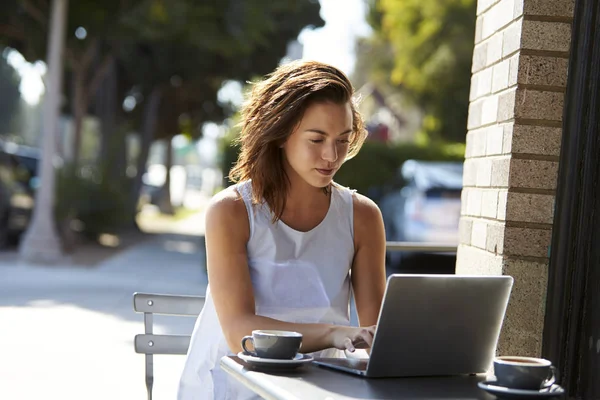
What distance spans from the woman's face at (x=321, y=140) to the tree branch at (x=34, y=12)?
1482 cm

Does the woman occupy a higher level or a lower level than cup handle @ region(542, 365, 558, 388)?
higher

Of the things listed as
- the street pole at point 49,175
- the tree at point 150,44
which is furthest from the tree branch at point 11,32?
the street pole at point 49,175

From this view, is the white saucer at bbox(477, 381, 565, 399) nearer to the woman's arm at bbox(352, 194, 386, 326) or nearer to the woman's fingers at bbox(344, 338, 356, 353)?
the woman's fingers at bbox(344, 338, 356, 353)

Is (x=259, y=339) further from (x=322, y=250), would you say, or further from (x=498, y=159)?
(x=498, y=159)

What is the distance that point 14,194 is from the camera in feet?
50.8

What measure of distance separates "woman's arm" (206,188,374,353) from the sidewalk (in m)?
3.64

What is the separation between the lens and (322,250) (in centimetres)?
312

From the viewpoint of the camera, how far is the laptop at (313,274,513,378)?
2.31 m

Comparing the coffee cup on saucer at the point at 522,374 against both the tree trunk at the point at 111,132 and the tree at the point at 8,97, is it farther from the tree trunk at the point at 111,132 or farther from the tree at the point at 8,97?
the tree at the point at 8,97

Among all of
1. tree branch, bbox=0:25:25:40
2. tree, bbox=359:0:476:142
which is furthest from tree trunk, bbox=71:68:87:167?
tree, bbox=359:0:476:142

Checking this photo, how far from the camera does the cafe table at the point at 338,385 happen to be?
89.0 inches

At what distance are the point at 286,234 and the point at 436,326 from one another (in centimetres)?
80

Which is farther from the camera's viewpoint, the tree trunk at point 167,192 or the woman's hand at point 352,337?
the tree trunk at point 167,192

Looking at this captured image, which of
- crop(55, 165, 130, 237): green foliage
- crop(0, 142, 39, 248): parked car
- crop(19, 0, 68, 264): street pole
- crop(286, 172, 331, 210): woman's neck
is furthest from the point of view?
crop(55, 165, 130, 237): green foliage
